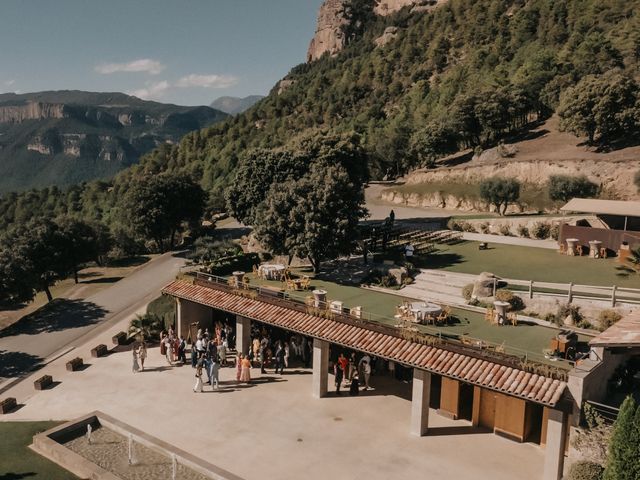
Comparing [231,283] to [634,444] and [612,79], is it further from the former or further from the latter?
[612,79]

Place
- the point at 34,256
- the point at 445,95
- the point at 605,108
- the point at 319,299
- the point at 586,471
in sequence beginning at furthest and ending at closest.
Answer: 1. the point at 445,95
2. the point at 605,108
3. the point at 34,256
4. the point at 319,299
5. the point at 586,471

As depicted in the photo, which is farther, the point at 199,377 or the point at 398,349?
the point at 199,377

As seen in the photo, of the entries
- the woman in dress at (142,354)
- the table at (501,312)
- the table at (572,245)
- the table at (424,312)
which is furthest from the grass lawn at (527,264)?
the woman in dress at (142,354)

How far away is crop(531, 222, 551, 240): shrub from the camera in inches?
1607

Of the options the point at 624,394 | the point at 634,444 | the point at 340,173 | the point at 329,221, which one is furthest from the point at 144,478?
the point at 340,173

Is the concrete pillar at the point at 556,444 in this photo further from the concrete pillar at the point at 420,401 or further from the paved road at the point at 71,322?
the paved road at the point at 71,322

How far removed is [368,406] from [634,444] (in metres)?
11.6

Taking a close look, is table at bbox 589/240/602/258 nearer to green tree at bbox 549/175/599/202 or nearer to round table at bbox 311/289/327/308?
green tree at bbox 549/175/599/202

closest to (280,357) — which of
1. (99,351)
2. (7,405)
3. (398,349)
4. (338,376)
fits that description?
(338,376)

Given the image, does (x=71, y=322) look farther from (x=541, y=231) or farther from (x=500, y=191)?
(x=500, y=191)

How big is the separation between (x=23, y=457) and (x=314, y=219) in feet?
63.3

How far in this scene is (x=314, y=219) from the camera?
3259 centimetres

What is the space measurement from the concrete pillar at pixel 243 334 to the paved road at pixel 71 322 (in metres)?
11.1

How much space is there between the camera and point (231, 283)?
27.5 meters
